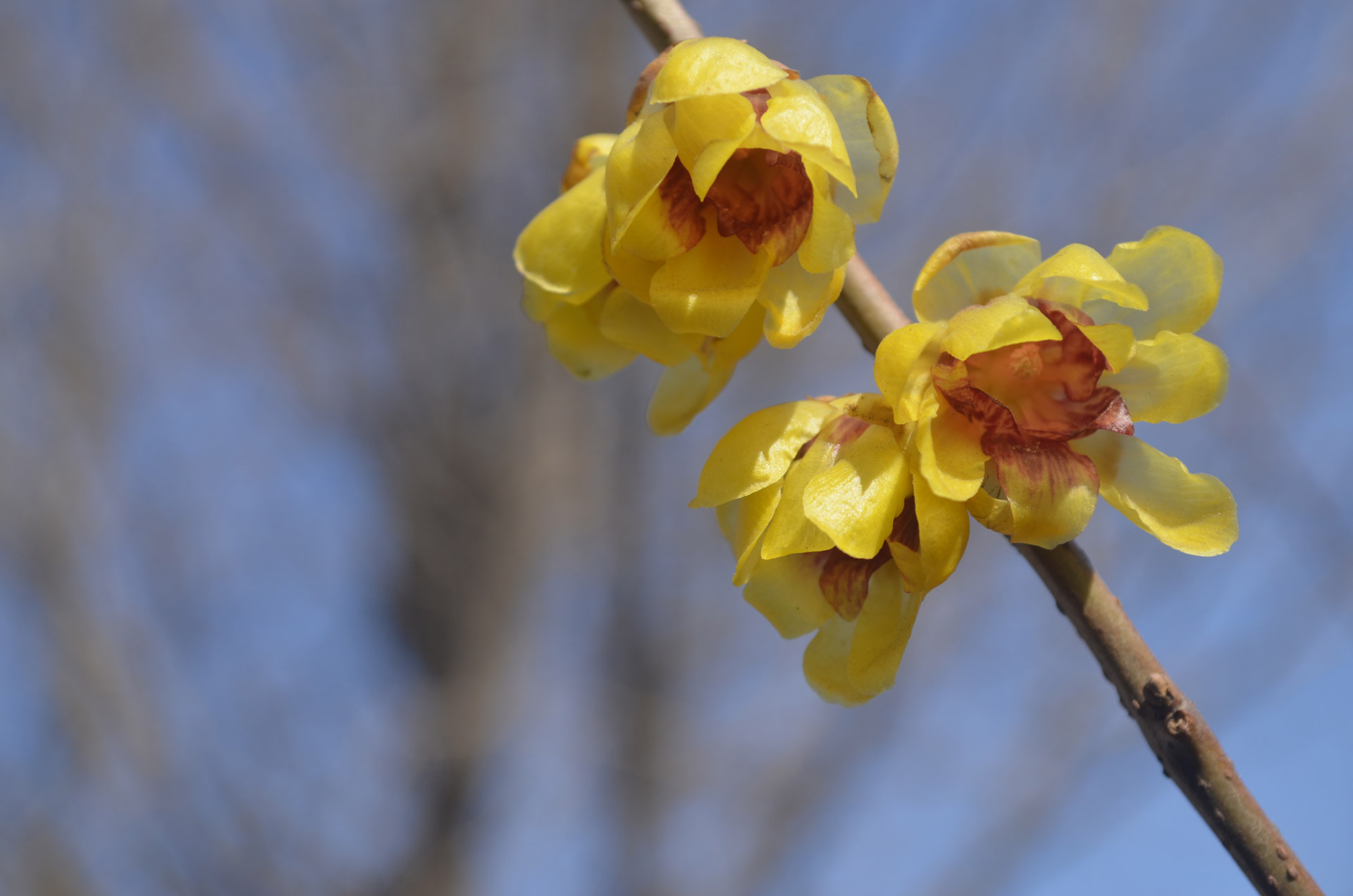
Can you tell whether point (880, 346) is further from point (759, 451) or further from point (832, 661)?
point (832, 661)

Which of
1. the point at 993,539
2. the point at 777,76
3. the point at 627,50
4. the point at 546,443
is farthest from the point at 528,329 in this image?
the point at 777,76

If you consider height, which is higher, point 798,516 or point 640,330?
point 640,330

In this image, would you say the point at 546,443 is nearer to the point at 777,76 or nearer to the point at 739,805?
the point at 739,805

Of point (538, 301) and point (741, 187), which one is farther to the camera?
point (538, 301)

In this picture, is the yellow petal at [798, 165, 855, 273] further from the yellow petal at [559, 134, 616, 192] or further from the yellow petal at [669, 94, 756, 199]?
the yellow petal at [559, 134, 616, 192]

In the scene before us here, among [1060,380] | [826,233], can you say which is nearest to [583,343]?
[826,233]

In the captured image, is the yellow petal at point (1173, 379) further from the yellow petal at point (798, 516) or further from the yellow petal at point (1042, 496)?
the yellow petal at point (798, 516)

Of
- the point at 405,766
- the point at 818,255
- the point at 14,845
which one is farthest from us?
the point at 405,766
